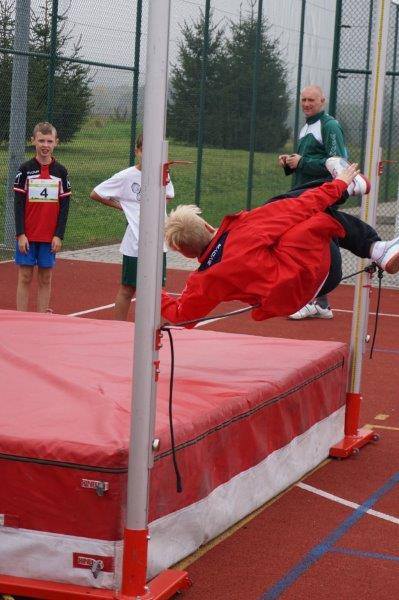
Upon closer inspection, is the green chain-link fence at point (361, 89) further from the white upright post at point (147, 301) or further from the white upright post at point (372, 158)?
the white upright post at point (147, 301)

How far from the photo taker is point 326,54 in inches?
871

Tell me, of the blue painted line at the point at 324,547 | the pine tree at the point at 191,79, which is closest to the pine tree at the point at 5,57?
the pine tree at the point at 191,79

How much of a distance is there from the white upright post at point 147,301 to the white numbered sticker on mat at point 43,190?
5732 millimetres

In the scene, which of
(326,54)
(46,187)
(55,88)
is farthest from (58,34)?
(326,54)

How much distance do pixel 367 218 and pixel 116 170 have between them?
1380 centimetres

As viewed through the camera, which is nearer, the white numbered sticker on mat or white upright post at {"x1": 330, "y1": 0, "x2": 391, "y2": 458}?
white upright post at {"x1": 330, "y1": 0, "x2": 391, "y2": 458}

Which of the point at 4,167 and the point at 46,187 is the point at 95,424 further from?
the point at 4,167

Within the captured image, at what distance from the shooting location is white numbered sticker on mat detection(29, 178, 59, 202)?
9492mm

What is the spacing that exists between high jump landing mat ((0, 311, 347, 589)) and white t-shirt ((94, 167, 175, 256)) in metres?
2.52

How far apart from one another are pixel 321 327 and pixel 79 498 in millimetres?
→ 6704

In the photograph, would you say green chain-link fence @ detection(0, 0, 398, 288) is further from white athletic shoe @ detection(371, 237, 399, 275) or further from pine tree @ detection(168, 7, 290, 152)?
white athletic shoe @ detection(371, 237, 399, 275)

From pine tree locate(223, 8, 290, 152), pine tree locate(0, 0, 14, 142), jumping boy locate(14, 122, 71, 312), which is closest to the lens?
jumping boy locate(14, 122, 71, 312)

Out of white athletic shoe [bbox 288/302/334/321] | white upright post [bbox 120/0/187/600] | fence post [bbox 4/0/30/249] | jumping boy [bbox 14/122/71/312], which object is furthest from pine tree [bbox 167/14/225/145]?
white upright post [bbox 120/0/187/600]

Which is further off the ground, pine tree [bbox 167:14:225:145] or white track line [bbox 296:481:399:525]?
pine tree [bbox 167:14:225:145]
